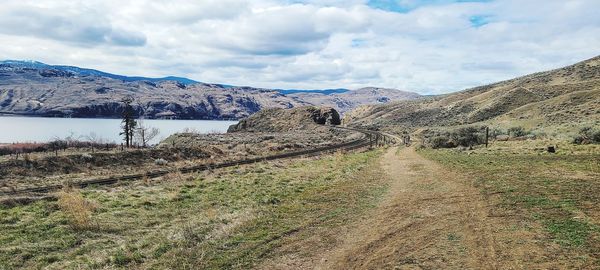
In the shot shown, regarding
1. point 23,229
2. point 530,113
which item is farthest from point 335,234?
point 530,113

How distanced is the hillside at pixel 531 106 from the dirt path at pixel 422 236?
47.1m

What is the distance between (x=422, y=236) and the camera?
13.3 metres

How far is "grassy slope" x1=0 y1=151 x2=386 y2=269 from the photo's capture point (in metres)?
12.0

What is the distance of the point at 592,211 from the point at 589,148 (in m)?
24.6

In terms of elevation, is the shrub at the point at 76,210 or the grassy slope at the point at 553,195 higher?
the grassy slope at the point at 553,195

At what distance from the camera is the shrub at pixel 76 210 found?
1509cm

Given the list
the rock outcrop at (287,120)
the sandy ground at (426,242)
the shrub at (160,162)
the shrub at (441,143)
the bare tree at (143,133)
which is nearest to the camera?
the sandy ground at (426,242)

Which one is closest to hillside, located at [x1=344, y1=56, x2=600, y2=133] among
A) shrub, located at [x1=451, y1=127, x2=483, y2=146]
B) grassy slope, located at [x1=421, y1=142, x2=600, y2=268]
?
shrub, located at [x1=451, y1=127, x2=483, y2=146]

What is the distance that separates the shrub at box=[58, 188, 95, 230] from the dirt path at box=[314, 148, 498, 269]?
931cm

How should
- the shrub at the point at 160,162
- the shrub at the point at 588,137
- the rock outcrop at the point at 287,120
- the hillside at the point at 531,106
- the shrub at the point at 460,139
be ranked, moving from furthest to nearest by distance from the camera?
the rock outcrop at the point at 287,120, the hillside at the point at 531,106, the shrub at the point at 460,139, the shrub at the point at 160,162, the shrub at the point at 588,137

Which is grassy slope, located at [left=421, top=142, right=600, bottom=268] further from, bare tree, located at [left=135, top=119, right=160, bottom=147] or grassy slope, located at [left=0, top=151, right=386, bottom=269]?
bare tree, located at [left=135, top=119, right=160, bottom=147]

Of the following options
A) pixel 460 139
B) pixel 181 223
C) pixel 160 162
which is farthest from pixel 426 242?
pixel 460 139

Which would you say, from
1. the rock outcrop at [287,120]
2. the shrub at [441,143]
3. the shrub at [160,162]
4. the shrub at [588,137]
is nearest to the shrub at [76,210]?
the shrub at [160,162]

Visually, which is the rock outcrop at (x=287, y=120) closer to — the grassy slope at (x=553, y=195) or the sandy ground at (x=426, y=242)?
the grassy slope at (x=553, y=195)
